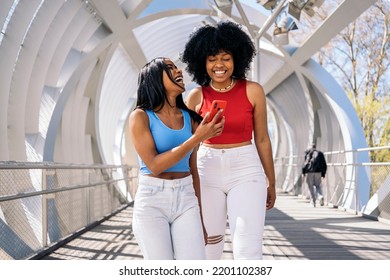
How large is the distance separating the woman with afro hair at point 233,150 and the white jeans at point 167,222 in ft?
1.74

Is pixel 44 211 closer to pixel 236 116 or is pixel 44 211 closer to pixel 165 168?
pixel 236 116

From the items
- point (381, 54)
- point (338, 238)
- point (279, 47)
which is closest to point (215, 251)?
point (338, 238)

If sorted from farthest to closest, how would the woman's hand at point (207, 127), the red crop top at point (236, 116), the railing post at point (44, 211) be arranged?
the railing post at point (44, 211) → the red crop top at point (236, 116) → the woman's hand at point (207, 127)

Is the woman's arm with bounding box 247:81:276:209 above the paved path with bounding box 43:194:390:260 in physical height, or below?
above

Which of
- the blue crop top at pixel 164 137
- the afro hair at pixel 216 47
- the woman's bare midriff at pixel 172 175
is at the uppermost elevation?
the afro hair at pixel 216 47

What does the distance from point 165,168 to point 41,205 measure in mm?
5051

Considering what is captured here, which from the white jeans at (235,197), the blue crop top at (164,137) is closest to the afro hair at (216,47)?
the white jeans at (235,197)

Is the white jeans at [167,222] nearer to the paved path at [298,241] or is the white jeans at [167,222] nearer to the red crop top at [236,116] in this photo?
the red crop top at [236,116]

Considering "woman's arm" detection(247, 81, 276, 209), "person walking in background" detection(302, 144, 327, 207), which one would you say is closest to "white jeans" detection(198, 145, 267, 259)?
"woman's arm" detection(247, 81, 276, 209)

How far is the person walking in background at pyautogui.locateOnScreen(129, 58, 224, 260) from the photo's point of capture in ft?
9.86

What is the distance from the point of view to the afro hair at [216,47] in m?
3.80

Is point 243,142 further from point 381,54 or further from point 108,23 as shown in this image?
point 381,54

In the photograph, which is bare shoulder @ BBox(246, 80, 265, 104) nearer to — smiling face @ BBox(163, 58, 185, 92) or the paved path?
smiling face @ BBox(163, 58, 185, 92)

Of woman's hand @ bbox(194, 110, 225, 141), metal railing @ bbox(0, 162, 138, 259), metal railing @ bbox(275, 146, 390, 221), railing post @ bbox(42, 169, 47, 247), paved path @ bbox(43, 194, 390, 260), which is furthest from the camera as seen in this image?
metal railing @ bbox(275, 146, 390, 221)
